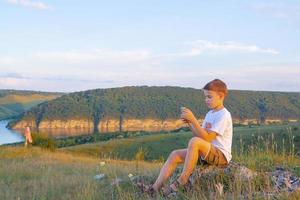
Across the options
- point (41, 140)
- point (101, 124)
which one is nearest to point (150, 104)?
point (101, 124)

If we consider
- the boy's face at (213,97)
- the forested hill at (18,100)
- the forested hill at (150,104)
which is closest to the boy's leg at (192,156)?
the boy's face at (213,97)

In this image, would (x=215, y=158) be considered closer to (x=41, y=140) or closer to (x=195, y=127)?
(x=195, y=127)

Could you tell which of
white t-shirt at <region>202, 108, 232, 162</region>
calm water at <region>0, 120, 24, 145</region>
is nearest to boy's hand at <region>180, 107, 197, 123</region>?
white t-shirt at <region>202, 108, 232, 162</region>

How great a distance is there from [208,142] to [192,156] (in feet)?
0.97

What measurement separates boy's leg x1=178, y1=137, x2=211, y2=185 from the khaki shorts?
0.44 ft

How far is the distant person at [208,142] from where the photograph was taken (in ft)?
23.6

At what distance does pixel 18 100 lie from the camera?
169 metres

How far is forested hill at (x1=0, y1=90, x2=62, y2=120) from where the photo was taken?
15325 centimetres

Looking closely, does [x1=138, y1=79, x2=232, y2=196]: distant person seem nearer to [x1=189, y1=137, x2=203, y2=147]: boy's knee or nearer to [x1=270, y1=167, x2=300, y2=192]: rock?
[x1=189, y1=137, x2=203, y2=147]: boy's knee

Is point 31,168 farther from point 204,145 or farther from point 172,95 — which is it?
point 172,95

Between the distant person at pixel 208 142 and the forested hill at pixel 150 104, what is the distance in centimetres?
8291

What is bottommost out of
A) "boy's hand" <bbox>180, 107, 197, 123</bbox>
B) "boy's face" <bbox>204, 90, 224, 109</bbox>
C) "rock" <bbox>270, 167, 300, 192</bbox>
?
"rock" <bbox>270, 167, 300, 192</bbox>

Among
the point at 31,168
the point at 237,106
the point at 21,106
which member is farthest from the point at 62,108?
the point at 31,168

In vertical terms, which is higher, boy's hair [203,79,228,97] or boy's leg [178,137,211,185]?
boy's hair [203,79,228,97]
